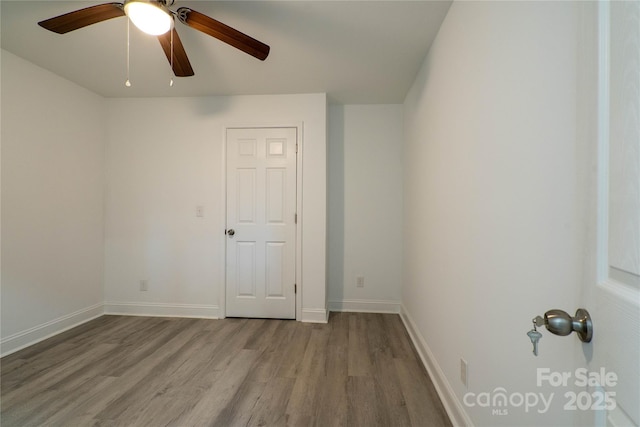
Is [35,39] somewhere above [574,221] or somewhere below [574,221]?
above

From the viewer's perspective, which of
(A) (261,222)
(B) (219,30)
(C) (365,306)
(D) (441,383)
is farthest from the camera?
(C) (365,306)

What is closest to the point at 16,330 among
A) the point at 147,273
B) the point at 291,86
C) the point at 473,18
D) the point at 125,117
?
the point at 147,273

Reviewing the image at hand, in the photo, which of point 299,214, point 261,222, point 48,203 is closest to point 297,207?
point 299,214

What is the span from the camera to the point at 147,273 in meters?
2.89

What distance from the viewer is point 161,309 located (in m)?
2.87

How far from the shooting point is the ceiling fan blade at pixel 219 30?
1362mm

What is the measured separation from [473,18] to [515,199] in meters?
0.94

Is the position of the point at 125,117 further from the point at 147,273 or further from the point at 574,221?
the point at 574,221

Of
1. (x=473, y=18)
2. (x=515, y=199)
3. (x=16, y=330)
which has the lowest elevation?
(x=16, y=330)

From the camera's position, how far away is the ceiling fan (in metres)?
1.28

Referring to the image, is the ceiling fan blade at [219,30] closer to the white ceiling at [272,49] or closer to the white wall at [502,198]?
the white ceiling at [272,49]

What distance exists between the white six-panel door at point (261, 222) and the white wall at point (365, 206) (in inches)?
20.8

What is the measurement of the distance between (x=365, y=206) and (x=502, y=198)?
2.02 meters

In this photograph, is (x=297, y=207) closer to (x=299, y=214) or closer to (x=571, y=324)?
(x=299, y=214)
